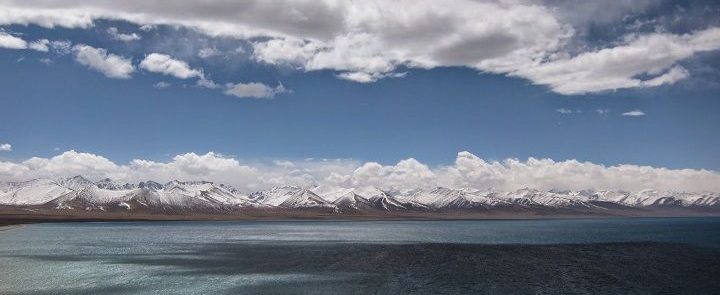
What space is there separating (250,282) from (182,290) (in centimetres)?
797

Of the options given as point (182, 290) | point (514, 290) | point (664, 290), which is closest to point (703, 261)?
point (664, 290)

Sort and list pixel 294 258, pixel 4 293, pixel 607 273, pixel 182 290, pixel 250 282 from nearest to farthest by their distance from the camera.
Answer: pixel 4 293 < pixel 182 290 < pixel 250 282 < pixel 607 273 < pixel 294 258

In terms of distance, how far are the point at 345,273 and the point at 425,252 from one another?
1284 inches

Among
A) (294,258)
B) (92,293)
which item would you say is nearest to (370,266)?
(294,258)

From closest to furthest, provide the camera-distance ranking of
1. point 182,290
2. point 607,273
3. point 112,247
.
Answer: point 182,290
point 607,273
point 112,247

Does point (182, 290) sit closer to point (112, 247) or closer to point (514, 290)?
point (514, 290)

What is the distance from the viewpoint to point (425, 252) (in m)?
103

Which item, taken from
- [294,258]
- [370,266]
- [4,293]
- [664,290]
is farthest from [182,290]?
[664,290]

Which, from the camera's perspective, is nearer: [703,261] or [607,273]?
[607,273]

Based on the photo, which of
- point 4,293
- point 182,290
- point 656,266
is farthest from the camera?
point 656,266

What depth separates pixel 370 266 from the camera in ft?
263

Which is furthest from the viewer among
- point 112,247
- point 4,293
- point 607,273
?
point 112,247

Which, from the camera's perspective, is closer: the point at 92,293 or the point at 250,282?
the point at 92,293

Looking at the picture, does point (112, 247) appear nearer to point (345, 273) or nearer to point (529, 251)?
point (345, 273)
